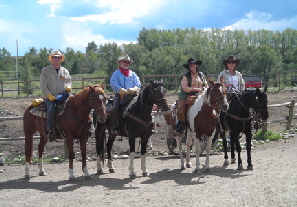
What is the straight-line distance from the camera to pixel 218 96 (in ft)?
26.9

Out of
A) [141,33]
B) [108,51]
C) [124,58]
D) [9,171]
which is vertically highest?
[141,33]

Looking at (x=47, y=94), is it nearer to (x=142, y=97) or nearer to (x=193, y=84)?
(x=142, y=97)

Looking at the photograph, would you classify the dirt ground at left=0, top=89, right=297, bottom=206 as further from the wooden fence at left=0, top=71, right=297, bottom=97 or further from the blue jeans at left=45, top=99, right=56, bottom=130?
the wooden fence at left=0, top=71, right=297, bottom=97

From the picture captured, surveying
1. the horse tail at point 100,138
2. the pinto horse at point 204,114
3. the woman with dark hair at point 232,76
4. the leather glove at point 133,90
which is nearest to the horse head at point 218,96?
the pinto horse at point 204,114

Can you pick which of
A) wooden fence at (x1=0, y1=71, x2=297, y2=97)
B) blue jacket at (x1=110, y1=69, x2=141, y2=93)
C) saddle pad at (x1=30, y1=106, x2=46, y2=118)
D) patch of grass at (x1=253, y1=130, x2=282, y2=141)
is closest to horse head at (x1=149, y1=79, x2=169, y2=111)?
blue jacket at (x1=110, y1=69, x2=141, y2=93)

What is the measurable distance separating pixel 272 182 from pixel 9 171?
254 inches

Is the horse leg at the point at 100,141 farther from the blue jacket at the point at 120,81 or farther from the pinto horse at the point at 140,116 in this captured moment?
the blue jacket at the point at 120,81

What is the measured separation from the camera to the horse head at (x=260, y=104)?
855 centimetres

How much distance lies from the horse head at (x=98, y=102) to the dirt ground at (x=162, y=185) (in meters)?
1.38

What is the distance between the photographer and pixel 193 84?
9.05m

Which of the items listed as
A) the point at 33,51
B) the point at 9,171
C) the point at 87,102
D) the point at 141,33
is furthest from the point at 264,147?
the point at 33,51

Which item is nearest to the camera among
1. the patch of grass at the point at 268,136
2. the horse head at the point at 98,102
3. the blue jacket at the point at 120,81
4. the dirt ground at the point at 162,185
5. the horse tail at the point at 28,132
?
the dirt ground at the point at 162,185

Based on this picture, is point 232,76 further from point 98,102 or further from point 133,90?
point 98,102

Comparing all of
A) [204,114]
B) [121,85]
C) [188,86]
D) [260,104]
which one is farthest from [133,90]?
[260,104]
